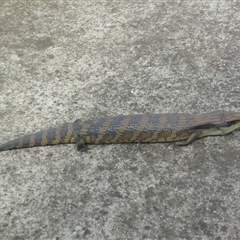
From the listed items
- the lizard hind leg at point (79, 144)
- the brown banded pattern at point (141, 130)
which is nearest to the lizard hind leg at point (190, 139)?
the brown banded pattern at point (141, 130)

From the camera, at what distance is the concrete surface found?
393cm

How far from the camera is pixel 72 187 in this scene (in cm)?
423

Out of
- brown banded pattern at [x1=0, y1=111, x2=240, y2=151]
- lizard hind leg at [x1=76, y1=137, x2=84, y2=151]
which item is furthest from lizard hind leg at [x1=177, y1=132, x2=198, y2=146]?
lizard hind leg at [x1=76, y1=137, x2=84, y2=151]

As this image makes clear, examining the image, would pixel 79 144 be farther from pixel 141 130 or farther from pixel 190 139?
pixel 190 139

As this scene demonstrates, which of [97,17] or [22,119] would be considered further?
[97,17]

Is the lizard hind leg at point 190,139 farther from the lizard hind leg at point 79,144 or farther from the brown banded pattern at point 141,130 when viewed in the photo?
the lizard hind leg at point 79,144

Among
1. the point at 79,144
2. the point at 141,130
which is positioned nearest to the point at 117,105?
the point at 141,130

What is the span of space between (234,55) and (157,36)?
3.71 ft

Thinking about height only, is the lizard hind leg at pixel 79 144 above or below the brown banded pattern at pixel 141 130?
below

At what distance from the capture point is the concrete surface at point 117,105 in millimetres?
3928

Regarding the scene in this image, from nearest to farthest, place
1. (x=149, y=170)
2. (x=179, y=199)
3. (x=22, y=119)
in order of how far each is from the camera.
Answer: (x=179, y=199) < (x=149, y=170) < (x=22, y=119)

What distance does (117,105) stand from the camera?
5.11m

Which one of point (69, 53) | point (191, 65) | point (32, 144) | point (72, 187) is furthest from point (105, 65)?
point (72, 187)

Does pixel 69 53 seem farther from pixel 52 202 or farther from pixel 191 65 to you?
pixel 52 202
